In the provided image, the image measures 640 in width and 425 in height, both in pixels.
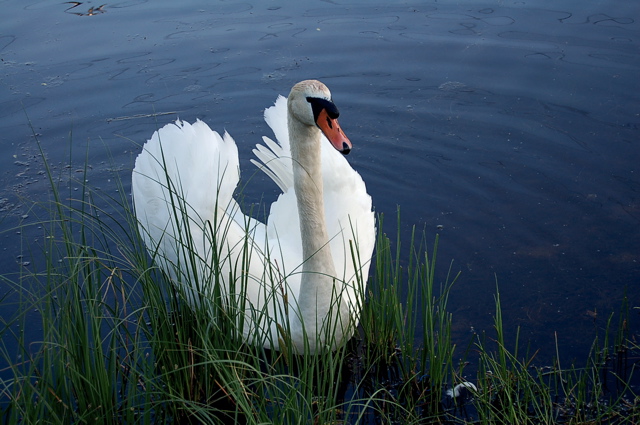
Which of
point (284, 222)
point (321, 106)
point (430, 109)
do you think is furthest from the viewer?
point (430, 109)

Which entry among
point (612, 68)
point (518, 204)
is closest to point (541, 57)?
point (612, 68)

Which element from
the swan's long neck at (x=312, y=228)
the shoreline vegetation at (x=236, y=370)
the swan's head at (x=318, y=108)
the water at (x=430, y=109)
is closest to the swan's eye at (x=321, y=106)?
the swan's head at (x=318, y=108)

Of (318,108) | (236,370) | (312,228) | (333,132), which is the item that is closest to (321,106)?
(318,108)

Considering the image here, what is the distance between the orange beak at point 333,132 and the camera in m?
4.01

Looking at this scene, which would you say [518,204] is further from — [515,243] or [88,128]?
[88,128]

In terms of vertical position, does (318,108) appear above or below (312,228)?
above

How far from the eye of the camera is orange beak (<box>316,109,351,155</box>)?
401 centimetres

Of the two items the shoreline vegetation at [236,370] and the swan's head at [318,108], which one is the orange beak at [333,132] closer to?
the swan's head at [318,108]

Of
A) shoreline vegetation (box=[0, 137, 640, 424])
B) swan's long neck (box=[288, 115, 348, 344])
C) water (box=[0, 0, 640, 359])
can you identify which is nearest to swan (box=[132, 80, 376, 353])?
swan's long neck (box=[288, 115, 348, 344])

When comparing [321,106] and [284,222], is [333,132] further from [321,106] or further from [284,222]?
[284,222]

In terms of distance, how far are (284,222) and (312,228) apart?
1.00 metres

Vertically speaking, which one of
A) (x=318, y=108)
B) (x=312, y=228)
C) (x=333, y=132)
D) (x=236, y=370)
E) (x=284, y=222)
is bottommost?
(x=236, y=370)

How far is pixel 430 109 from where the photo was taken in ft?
25.5

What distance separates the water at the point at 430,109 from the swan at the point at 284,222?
0.72 m
